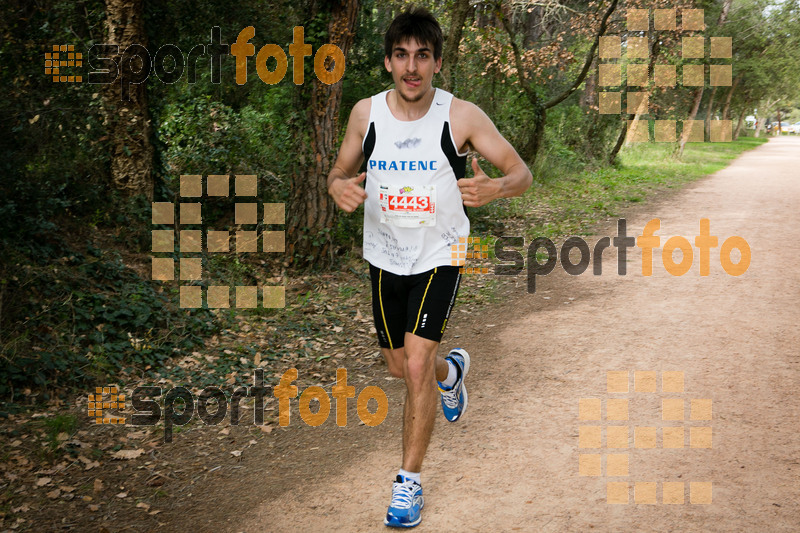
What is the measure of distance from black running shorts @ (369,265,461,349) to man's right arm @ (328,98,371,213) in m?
0.52

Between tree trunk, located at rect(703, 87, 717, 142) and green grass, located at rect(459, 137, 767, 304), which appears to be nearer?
→ green grass, located at rect(459, 137, 767, 304)

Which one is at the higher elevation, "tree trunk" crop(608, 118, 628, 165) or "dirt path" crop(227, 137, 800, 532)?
"tree trunk" crop(608, 118, 628, 165)

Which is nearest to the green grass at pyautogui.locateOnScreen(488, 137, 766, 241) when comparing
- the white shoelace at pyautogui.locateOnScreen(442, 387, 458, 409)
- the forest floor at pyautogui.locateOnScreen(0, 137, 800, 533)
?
the forest floor at pyautogui.locateOnScreen(0, 137, 800, 533)

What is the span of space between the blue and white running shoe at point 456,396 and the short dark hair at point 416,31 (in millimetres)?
2154

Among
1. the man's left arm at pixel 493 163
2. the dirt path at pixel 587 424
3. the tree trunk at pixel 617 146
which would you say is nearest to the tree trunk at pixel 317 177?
the dirt path at pixel 587 424

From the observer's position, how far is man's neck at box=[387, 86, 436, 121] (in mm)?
3992

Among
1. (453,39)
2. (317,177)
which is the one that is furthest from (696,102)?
(317,177)

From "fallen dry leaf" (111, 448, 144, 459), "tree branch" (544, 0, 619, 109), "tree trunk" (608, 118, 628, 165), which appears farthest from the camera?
"tree trunk" (608, 118, 628, 165)

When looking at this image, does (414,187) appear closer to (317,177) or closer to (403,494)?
(403,494)

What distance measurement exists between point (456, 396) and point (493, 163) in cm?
180

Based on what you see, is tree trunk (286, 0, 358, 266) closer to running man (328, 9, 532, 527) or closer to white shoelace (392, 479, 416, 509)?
running man (328, 9, 532, 527)

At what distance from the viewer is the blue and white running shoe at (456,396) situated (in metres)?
4.96

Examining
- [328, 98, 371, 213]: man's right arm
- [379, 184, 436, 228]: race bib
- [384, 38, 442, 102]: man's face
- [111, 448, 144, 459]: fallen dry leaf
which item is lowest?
[111, 448, 144, 459]: fallen dry leaf

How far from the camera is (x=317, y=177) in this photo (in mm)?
8875
